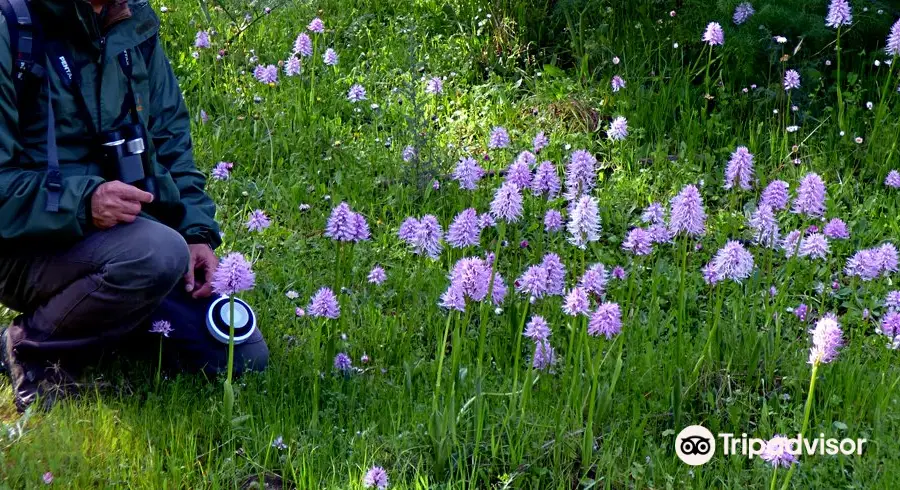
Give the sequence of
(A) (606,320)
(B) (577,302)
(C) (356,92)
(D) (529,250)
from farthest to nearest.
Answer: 1. (C) (356,92)
2. (D) (529,250)
3. (A) (606,320)
4. (B) (577,302)

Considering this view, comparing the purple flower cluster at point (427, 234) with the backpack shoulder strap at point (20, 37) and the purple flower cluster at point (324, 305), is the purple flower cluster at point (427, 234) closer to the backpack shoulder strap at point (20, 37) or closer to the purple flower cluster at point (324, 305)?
the purple flower cluster at point (324, 305)

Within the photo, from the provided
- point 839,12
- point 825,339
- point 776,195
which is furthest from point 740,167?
point 839,12

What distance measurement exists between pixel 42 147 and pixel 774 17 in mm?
4025

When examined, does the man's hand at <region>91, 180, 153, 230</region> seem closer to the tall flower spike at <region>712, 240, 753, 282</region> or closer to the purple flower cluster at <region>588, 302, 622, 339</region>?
the purple flower cluster at <region>588, 302, 622, 339</region>

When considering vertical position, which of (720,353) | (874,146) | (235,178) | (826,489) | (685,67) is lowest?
(826,489)

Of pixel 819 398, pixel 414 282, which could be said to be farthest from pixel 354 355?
pixel 819 398

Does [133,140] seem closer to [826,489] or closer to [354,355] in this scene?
[354,355]

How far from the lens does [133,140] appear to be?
4.09m

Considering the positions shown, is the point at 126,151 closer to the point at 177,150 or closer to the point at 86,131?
the point at 86,131

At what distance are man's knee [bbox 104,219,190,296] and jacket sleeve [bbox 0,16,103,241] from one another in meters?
0.18

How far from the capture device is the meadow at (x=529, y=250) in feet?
11.8

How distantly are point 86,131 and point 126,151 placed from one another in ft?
0.53

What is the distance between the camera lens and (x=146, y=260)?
3830mm

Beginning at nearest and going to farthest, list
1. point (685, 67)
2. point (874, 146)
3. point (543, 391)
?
1. point (543, 391)
2. point (874, 146)
3. point (685, 67)
